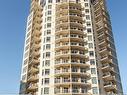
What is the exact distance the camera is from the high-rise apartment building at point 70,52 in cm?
7281

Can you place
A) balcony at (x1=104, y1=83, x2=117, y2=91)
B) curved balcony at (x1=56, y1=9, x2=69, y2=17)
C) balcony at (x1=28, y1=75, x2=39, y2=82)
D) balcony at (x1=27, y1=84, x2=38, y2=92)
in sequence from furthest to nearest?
curved balcony at (x1=56, y1=9, x2=69, y2=17) < balcony at (x1=28, y1=75, x2=39, y2=82) < balcony at (x1=104, y1=83, x2=117, y2=91) < balcony at (x1=27, y1=84, x2=38, y2=92)

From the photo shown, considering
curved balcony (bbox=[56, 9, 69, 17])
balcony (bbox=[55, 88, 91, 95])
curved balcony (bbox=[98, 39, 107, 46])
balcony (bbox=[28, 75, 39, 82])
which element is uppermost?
curved balcony (bbox=[56, 9, 69, 17])

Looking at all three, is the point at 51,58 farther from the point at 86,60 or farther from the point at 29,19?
the point at 29,19

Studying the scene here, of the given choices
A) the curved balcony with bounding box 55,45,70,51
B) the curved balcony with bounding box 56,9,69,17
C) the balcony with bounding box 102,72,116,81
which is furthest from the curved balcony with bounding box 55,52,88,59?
the curved balcony with bounding box 56,9,69,17

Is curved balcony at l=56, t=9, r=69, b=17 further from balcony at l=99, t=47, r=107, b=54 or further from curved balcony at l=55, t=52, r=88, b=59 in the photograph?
balcony at l=99, t=47, r=107, b=54

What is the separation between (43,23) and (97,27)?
2342 centimetres

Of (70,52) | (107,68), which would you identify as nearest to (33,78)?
(70,52)

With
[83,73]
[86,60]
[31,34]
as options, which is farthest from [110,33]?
[31,34]

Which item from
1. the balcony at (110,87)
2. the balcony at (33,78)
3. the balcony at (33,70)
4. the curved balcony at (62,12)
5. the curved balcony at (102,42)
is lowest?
the balcony at (110,87)

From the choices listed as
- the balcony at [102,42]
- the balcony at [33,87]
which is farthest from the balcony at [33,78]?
the balcony at [102,42]

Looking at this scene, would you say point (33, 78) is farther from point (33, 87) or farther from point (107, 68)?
point (107, 68)

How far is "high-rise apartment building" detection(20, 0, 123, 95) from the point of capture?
7281 centimetres

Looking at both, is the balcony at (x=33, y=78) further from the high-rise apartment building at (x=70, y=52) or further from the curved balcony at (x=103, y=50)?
the curved balcony at (x=103, y=50)

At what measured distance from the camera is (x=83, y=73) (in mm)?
73750
